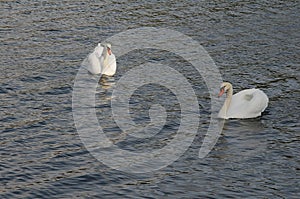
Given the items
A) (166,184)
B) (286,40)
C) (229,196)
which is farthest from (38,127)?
(286,40)

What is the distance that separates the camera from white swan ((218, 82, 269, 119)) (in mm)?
21416

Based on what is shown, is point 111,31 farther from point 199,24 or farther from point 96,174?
point 96,174

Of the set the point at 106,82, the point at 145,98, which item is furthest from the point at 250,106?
the point at 106,82

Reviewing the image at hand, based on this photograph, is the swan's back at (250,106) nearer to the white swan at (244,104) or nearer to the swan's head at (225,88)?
the white swan at (244,104)

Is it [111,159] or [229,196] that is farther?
[111,159]

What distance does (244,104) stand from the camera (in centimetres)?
2172

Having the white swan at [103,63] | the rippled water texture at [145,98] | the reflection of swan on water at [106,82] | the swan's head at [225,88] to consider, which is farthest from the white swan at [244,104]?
the white swan at [103,63]

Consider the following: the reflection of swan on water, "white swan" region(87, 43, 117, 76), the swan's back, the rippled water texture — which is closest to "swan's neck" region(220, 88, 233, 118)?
the swan's back

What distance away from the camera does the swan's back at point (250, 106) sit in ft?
70.2

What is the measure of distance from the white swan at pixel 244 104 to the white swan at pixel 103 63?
523 centimetres

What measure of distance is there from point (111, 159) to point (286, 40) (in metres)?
13.2

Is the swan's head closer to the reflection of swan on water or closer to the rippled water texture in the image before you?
the rippled water texture

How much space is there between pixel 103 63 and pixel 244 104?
612 cm

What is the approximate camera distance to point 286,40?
2880 centimetres
